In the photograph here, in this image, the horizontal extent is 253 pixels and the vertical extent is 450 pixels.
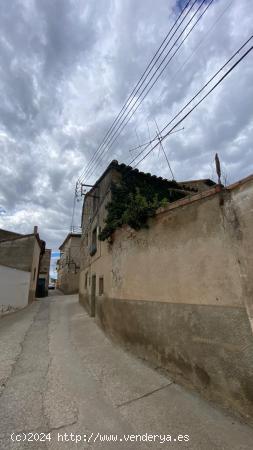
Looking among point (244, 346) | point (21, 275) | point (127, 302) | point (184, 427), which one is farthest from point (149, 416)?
point (21, 275)

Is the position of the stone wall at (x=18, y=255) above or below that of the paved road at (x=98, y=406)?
above

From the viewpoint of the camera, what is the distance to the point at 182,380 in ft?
12.4

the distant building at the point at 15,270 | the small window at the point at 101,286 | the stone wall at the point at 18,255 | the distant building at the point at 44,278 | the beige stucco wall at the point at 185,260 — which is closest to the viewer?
the beige stucco wall at the point at 185,260

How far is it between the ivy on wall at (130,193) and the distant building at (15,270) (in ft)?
22.5

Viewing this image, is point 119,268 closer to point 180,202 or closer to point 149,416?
point 180,202

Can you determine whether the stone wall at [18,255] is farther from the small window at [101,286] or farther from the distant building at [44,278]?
the distant building at [44,278]

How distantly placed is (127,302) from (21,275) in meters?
8.76

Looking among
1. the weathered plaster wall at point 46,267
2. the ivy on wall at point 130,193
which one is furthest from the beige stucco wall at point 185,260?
the weathered plaster wall at point 46,267

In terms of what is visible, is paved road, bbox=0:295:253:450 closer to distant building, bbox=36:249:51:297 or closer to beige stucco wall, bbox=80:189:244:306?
beige stucco wall, bbox=80:189:244:306

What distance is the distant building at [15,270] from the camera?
36.6 ft

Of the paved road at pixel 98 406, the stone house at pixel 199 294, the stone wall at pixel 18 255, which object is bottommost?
the paved road at pixel 98 406

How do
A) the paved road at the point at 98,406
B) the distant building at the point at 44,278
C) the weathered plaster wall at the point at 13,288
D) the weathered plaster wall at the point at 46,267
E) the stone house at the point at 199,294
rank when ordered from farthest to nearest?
the weathered plaster wall at the point at 46,267
the distant building at the point at 44,278
the weathered plaster wall at the point at 13,288
the stone house at the point at 199,294
the paved road at the point at 98,406

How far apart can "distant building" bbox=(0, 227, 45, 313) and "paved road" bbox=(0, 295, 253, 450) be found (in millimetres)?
6058

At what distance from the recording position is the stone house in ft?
9.84
